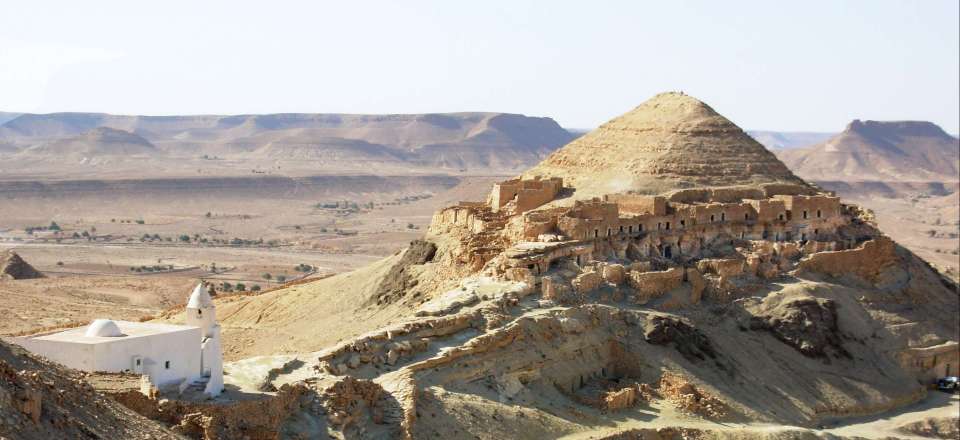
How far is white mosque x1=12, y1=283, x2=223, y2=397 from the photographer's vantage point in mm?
26500

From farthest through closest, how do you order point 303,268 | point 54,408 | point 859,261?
point 303,268
point 859,261
point 54,408

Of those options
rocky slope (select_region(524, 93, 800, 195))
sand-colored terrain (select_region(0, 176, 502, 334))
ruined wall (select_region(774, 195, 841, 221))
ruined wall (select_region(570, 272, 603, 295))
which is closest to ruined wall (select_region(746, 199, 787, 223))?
ruined wall (select_region(774, 195, 841, 221))

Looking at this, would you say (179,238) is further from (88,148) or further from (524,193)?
(88,148)

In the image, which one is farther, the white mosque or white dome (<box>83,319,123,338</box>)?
white dome (<box>83,319,123,338</box>)

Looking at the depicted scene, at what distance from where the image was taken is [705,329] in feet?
131

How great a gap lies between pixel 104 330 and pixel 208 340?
2142 millimetres

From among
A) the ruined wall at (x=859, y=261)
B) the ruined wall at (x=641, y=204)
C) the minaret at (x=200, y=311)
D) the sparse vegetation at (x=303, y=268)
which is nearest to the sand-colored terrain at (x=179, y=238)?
the sparse vegetation at (x=303, y=268)

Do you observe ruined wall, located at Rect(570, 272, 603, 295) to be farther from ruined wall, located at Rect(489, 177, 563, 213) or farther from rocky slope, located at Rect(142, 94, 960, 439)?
ruined wall, located at Rect(489, 177, 563, 213)

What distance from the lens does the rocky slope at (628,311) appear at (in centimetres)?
3112

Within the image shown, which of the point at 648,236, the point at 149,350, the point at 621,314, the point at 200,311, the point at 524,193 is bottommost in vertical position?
the point at 621,314

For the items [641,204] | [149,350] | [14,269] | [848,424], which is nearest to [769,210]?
[641,204]

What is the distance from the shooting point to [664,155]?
50.6m

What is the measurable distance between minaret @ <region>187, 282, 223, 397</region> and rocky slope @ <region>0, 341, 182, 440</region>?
3.85m

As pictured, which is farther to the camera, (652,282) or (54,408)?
(652,282)
